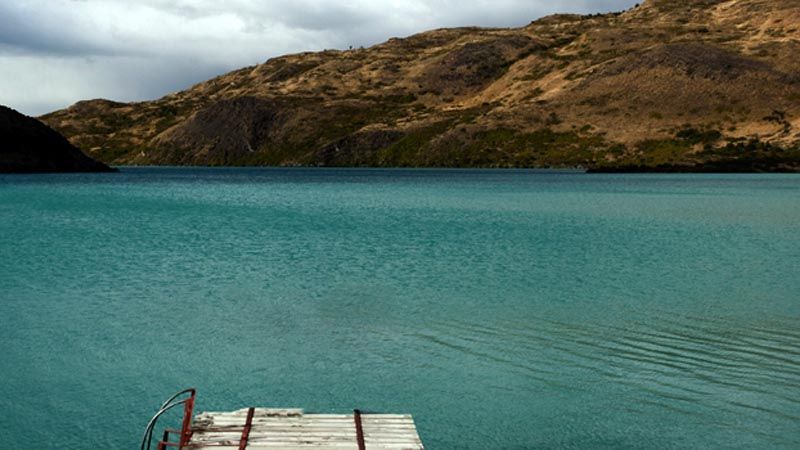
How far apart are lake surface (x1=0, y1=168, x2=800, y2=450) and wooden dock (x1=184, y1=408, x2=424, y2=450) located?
3.53 m

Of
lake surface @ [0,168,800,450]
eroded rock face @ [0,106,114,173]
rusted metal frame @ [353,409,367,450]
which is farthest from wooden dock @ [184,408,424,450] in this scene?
eroded rock face @ [0,106,114,173]

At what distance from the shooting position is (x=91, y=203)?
9944 centimetres

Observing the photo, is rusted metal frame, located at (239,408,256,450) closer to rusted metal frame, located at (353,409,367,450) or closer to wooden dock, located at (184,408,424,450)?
wooden dock, located at (184,408,424,450)

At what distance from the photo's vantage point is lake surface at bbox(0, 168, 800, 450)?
733 inches

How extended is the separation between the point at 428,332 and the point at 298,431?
535 inches

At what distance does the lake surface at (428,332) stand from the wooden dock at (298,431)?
3529 mm

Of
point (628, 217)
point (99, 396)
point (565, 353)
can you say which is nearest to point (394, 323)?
point (565, 353)

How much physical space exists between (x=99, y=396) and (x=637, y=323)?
17.7 metres

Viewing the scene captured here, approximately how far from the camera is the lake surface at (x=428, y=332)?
61.1 ft

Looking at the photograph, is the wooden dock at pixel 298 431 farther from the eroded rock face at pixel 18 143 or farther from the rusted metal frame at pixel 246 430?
the eroded rock face at pixel 18 143

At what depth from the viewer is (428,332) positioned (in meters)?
27.0

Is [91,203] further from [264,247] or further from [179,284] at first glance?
[179,284]

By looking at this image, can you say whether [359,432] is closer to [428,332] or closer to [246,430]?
[246,430]

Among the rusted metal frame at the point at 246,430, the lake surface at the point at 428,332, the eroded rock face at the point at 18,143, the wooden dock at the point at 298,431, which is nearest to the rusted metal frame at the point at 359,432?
the wooden dock at the point at 298,431
